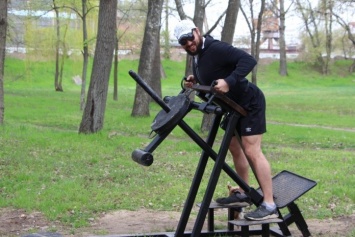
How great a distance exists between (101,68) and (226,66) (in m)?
8.53

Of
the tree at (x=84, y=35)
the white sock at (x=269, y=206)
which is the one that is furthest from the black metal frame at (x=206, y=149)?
the tree at (x=84, y=35)

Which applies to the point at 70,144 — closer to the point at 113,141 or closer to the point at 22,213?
the point at 113,141

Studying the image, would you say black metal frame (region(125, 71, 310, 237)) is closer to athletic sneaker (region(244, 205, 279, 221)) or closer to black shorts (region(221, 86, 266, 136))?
athletic sneaker (region(244, 205, 279, 221))

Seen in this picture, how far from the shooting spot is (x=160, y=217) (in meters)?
6.86

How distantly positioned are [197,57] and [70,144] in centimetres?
697

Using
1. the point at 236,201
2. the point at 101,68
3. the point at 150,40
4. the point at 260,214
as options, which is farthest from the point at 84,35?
the point at 260,214

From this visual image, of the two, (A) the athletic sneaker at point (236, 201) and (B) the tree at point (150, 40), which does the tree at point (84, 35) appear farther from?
(A) the athletic sneaker at point (236, 201)

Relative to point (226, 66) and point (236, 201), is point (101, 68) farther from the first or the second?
point (226, 66)

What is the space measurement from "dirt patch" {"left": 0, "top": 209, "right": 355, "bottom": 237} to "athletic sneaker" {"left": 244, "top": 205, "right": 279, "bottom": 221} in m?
0.81

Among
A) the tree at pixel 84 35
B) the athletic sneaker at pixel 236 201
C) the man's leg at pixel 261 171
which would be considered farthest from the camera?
the tree at pixel 84 35

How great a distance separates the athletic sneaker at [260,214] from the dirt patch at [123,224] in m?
0.81

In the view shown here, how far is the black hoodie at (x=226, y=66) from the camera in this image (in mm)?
5031

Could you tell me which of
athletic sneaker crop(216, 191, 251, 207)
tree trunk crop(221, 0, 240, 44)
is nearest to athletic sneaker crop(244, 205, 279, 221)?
athletic sneaker crop(216, 191, 251, 207)

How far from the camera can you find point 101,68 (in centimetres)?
1345
